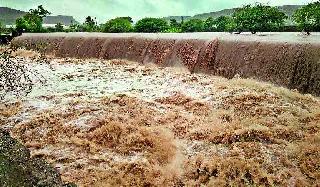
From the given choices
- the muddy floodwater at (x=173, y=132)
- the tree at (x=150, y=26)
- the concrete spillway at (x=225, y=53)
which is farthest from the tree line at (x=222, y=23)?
the muddy floodwater at (x=173, y=132)

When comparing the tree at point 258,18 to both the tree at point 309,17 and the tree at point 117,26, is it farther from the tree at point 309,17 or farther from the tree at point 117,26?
the tree at point 117,26

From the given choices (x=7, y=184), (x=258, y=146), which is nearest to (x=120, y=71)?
(x=258, y=146)

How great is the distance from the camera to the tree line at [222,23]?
670 inches

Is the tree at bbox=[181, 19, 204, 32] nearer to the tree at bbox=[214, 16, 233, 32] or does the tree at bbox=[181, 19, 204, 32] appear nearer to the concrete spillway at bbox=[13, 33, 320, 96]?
the tree at bbox=[214, 16, 233, 32]

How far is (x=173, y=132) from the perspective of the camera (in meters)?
8.80

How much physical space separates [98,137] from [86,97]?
2.90 m

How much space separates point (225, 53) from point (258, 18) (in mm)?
5911

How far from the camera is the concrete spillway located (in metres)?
10.9

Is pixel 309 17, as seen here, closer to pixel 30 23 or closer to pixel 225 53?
pixel 225 53

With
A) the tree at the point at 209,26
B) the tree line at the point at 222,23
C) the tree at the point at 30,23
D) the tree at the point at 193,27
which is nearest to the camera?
the tree line at the point at 222,23

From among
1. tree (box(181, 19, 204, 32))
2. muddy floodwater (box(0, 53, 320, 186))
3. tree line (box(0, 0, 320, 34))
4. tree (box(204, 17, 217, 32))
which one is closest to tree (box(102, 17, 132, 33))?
tree line (box(0, 0, 320, 34))

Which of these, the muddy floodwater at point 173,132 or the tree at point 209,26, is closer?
the muddy floodwater at point 173,132

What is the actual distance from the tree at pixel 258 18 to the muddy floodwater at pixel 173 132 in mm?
7188

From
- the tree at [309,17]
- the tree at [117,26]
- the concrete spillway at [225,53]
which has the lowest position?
the concrete spillway at [225,53]
